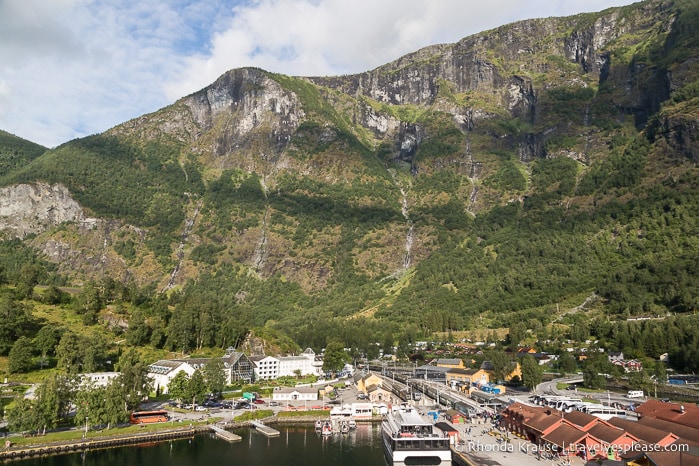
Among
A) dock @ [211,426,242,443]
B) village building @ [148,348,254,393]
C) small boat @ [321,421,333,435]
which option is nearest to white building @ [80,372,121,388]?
village building @ [148,348,254,393]

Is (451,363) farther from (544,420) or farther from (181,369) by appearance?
(544,420)

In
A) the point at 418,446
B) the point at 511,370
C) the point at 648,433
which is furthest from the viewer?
the point at 511,370

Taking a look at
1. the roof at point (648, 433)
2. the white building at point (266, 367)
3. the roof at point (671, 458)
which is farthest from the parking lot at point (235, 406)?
the roof at point (671, 458)

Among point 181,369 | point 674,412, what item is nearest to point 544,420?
point 674,412

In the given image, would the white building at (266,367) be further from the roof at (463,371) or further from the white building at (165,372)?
the roof at (463,371)

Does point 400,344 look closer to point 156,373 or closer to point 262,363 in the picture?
point 262,363

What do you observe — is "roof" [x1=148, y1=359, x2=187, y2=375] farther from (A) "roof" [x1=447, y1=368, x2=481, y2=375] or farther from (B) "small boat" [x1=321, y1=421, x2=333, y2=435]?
(A) "roof" [x1=447, y1=368, x2=481, y2=375]
